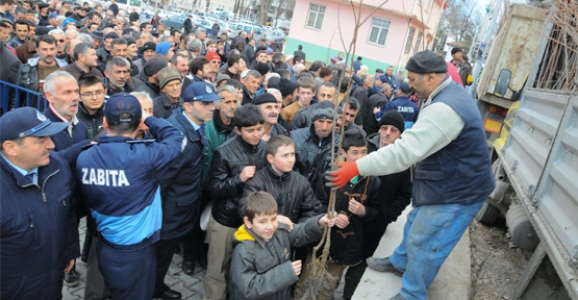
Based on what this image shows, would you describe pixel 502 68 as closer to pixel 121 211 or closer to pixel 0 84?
pixel 121 211

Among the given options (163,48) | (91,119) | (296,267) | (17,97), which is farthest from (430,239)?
(163,48)

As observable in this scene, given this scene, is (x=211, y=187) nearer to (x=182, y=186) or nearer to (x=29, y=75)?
(x=182, y=186)

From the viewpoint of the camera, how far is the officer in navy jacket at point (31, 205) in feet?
6.87

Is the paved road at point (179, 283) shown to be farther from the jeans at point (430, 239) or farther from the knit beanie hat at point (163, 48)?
the knit beanie hat at point (163, 48)

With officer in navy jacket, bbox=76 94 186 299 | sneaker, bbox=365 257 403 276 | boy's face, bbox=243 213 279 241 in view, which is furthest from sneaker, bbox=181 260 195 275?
sneaker, bbox=365 257 403 276

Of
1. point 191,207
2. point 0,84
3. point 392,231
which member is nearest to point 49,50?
point 0,84

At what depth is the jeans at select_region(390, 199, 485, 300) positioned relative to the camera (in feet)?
8.14

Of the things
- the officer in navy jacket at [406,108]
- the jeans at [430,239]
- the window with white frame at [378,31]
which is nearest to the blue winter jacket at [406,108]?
the officer in navy jacket at [406,108]

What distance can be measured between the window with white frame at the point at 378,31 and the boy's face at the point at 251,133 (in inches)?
916

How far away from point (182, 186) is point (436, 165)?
1.97 meters

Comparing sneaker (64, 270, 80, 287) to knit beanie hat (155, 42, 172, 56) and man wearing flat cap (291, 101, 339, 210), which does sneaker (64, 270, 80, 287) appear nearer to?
man wearing flat cap (291, 101, 339, 210)

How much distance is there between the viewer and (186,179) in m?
3.20

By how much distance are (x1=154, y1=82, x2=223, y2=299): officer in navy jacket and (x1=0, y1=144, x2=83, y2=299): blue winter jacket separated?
2.69ft

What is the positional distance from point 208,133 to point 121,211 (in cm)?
131
